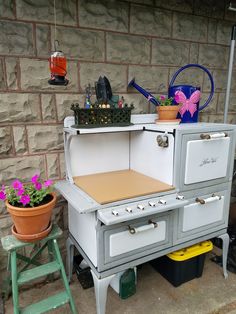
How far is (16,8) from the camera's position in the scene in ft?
4.45

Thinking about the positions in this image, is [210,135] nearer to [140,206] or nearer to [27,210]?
[140,206]

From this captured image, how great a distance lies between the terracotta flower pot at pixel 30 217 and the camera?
1191 millimetres

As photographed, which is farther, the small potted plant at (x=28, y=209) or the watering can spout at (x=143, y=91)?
the watering can spout at (x=143, y=91)

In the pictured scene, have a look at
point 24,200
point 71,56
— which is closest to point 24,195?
point 24,200

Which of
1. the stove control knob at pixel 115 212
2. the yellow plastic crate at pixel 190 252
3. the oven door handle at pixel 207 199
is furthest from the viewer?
the yellow plastic crate at pixel 190 252

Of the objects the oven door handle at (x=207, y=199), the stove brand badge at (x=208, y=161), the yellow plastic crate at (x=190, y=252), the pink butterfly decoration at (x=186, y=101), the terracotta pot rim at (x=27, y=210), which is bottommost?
Answer: the yellow plastic crate at (x=190, y=252)

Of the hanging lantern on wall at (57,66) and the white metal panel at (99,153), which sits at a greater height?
the hanging lantern on wall at (57,66)

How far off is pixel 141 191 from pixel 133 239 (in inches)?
10.2

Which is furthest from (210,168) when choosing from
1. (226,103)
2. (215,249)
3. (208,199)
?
(215,249)

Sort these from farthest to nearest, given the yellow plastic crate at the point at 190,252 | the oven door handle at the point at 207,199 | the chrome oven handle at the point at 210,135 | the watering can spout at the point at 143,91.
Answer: the watering can spout at the point at 143,91, the yellow plastic crate at the point at 190,252, the oven door handle at the point at 207,199, the chrome oven handle at the point at 210,135

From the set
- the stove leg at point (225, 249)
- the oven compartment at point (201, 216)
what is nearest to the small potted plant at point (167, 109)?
the oven compartment at point (201, 216)

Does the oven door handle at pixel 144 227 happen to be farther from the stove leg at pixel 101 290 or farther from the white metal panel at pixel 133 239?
the stove leg at pixel 101 290

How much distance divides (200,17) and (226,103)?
0.73 m

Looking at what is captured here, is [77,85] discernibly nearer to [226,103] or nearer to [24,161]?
[24,161]
